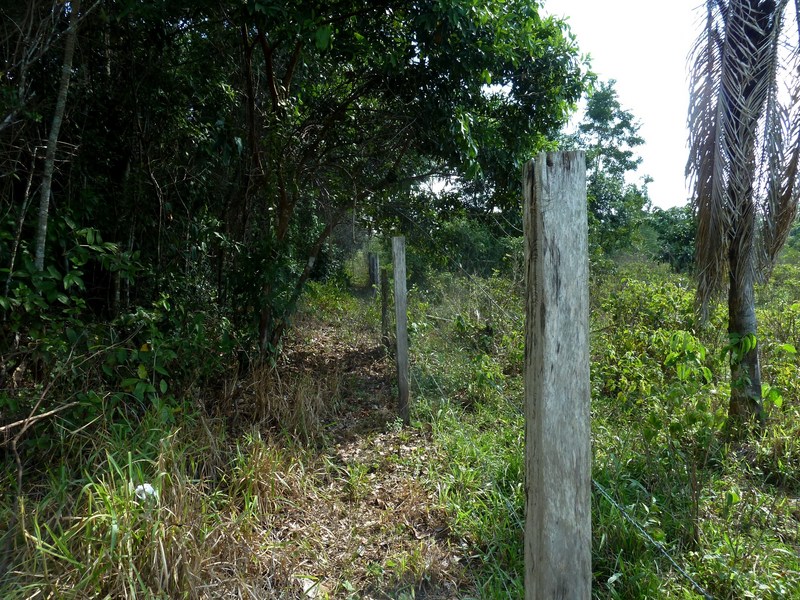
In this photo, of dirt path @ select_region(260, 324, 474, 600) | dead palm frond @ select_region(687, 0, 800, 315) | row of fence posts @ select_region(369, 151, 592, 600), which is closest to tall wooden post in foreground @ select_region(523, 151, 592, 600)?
row of fence posts @ select_region(369, 151, 592, 600)

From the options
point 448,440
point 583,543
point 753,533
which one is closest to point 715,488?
point 753,533

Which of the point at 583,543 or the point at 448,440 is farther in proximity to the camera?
the point at 448,440

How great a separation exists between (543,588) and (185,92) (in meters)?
5.08

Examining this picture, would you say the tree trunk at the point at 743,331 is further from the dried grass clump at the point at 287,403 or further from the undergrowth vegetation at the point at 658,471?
the dried grass clump at the point at 287,403

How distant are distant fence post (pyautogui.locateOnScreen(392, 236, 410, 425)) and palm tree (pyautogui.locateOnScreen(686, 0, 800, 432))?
268 centimetres

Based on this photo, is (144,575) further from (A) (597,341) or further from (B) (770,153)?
(A) (597,341)

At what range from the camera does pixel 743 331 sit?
425cm

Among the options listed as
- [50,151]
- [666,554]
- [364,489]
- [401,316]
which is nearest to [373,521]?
[364,489]

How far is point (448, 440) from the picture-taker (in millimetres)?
4750

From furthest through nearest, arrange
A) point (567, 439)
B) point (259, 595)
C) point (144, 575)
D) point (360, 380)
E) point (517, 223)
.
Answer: point (517, 223) → point (360, 380) → point (259, 595) → point (144, 575) → point (567, 439)

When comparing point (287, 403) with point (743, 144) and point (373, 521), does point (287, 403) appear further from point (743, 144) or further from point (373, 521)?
point (743, 144)

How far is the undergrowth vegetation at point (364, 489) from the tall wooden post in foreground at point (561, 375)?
1.00 metres

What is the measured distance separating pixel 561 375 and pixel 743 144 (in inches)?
129

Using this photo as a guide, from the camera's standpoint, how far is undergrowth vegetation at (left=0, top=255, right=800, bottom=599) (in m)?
2.74
